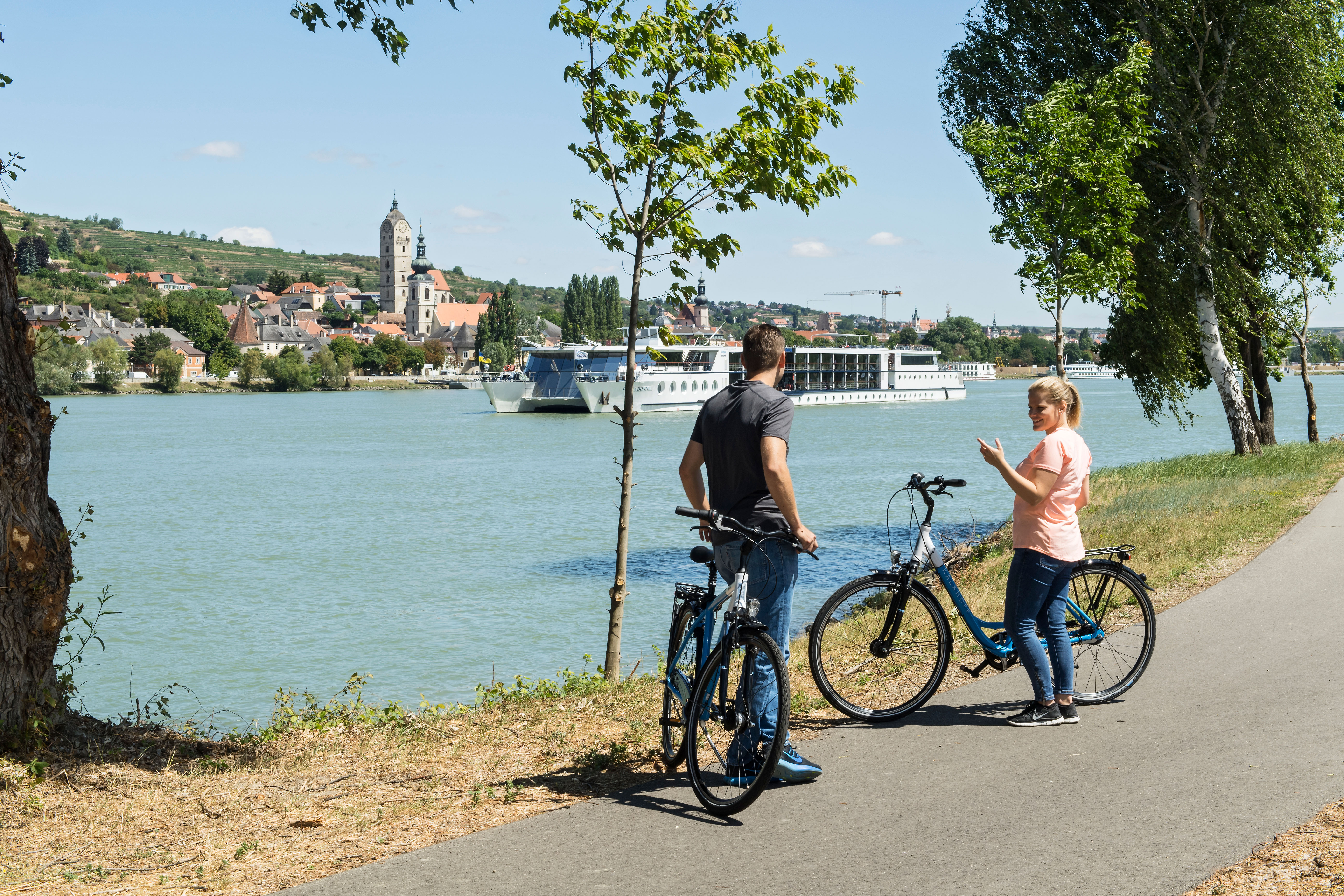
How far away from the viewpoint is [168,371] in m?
115

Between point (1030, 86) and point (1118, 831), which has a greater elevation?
point (1030, 86)

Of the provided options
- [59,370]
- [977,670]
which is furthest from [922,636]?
[59,370]

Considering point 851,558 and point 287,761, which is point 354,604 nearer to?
point 851,558

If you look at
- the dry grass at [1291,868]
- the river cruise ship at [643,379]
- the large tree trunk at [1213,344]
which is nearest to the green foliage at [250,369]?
the river cruise ship at [643,379]

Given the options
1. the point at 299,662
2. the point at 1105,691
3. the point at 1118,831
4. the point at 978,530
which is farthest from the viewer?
the point at 978,530

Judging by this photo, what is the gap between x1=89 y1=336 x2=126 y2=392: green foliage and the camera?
106 meters

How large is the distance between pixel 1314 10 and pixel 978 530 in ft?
31.5

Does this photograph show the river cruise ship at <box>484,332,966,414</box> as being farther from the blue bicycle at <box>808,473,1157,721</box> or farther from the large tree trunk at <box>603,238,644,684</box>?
the blue bicycle at <box>808,473,1157,721</box>

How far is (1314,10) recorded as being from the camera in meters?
17.5

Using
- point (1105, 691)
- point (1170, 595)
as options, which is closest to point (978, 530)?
point (1170, 595)

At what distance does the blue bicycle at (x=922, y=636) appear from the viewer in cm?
550

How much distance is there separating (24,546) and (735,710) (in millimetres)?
3190

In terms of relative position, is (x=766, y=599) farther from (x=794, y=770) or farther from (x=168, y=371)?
(x=168, y=371)

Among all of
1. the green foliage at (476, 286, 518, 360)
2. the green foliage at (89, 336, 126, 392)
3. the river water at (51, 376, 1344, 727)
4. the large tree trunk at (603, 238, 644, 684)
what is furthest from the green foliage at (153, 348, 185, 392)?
the large tree trunk at (603, 238, 644, 684)
